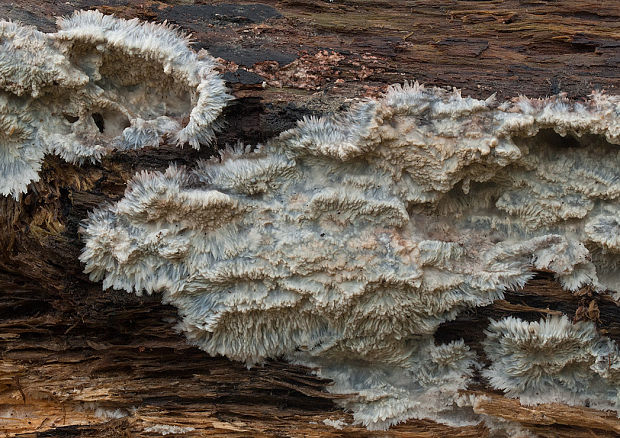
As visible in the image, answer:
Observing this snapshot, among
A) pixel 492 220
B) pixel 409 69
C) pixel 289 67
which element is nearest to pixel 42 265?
pixel 289 67

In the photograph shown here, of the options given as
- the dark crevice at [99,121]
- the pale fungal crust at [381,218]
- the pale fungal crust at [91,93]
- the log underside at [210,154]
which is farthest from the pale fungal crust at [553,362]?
the dark crevice at [99,121]

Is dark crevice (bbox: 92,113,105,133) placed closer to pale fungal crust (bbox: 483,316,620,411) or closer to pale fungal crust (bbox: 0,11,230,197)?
pale fungal crust (bbox: 0,11,230,197)

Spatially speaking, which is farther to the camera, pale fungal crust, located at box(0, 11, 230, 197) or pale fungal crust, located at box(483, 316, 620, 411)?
pale fungal crust, located at box(483, 316, 620, 411)

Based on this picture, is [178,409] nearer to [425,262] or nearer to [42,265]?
[42,265]

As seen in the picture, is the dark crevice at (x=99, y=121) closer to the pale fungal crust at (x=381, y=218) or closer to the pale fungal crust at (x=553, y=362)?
the pale fungal crust at (x=381, y=218)

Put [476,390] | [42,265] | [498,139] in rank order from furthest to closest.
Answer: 1. [476,390]
2. [42,265]
3. [498,139]

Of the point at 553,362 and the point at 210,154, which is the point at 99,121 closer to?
the point at 210,154

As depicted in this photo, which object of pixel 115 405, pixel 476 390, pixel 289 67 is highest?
pixel 289 67

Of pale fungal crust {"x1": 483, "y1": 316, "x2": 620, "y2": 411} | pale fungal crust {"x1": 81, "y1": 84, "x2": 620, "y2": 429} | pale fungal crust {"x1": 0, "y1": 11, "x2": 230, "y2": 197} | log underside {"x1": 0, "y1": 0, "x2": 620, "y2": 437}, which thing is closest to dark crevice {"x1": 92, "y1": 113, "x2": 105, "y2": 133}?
pale fungal crust {"x1": 0, "y1": 11, "x2": 230, "y2": 197}
